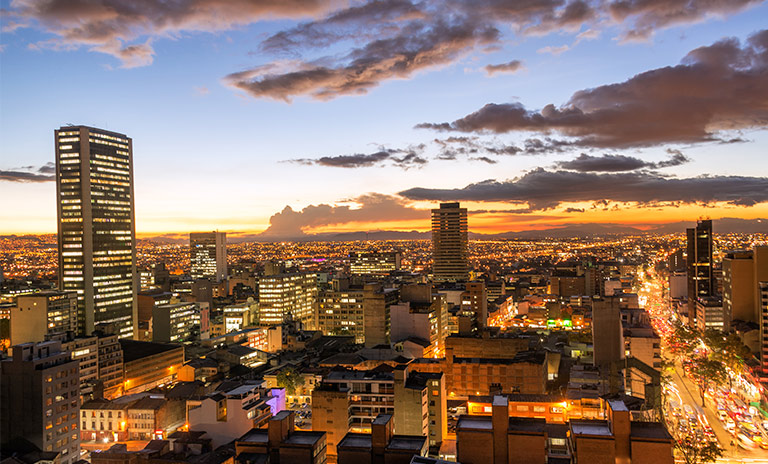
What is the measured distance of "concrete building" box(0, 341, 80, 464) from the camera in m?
27.2

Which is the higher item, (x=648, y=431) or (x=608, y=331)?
(x=648, y=431)

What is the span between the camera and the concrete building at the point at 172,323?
201ft

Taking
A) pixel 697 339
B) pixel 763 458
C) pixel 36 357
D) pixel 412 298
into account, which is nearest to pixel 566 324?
pixel 697 339

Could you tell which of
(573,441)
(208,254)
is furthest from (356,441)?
(208,254)

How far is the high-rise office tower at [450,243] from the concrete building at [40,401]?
8730 cm

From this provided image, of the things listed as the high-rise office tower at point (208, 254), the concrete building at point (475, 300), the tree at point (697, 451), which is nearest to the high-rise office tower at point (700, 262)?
the concrete building at point (475, 300)

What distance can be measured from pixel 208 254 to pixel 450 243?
58.4m

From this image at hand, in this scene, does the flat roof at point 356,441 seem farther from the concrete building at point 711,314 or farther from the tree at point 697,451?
the concrete building at point 711,314

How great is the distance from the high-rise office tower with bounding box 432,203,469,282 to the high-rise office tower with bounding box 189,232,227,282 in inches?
1989

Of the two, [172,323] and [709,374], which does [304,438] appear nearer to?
[709,374]

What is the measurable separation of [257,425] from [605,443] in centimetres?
A: 1703

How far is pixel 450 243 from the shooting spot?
11344cm

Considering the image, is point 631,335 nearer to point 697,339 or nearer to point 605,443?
point 697,339

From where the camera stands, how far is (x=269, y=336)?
59.1 m
